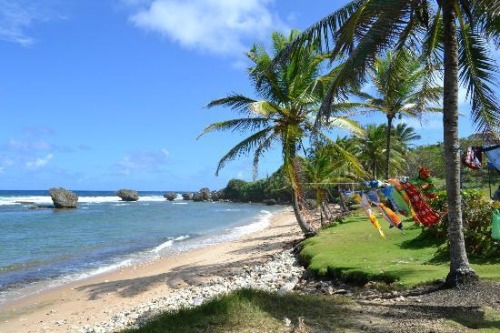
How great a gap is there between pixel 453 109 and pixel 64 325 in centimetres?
921

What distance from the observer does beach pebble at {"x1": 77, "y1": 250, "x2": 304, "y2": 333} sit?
9672 mm

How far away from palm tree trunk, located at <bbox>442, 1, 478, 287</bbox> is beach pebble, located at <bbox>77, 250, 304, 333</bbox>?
3.11m

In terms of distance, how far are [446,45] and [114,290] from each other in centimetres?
1097

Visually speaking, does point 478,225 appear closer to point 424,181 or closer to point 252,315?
point 424,181

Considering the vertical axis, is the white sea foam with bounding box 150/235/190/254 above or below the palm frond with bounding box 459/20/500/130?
below

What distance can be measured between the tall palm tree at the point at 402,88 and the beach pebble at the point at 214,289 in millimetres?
5129

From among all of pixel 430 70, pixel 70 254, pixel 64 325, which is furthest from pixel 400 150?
pixel 64 325

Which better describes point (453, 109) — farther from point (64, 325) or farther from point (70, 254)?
point (70, 254)

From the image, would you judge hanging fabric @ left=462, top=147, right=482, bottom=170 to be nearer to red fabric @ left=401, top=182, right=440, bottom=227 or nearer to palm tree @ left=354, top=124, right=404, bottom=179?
red fabric @ left=401, top=182, right=440, bottom=227

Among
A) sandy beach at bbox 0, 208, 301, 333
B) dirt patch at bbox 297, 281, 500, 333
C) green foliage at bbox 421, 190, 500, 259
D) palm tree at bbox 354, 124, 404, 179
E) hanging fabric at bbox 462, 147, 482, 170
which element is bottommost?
sandy beach at bbox 0, 208, 301, 333

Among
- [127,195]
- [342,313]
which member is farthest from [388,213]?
[127,195]

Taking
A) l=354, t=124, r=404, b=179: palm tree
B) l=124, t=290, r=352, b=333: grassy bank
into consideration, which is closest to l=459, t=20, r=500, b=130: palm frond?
l=124, t=290, r=352, b=333: grassy bank

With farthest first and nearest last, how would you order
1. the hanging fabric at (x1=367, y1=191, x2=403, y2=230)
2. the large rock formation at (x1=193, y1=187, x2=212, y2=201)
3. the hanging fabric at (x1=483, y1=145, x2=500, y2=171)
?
the large rock formation at (x1=193, y1=187, x2=212, y2=201) < the hanging fabric at (x1=367, y1=191, x2=403, y2=230) < the hanging fabric at (x1=483, y1=145, x2=500, y2=171)

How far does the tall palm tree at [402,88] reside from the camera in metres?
9.84
